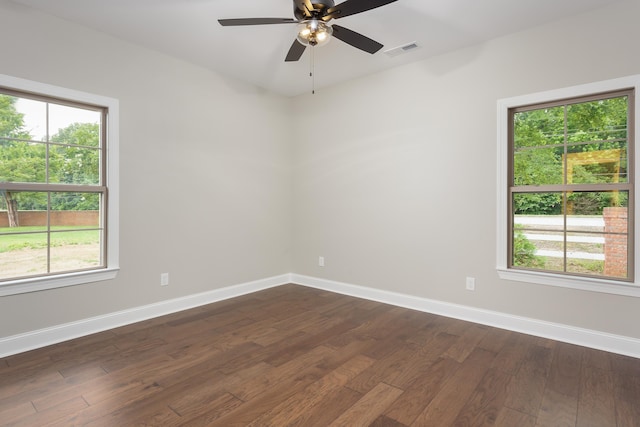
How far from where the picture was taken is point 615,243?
112 inches

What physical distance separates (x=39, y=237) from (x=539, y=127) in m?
4.67

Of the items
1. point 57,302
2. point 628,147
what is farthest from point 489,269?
point 57,302

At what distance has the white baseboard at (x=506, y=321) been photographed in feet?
8.96

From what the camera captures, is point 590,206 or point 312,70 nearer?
point 590,206

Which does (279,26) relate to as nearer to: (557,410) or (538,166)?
(538,166)

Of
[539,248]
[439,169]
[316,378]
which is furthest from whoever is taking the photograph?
[439,169]

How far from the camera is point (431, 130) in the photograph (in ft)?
12.2

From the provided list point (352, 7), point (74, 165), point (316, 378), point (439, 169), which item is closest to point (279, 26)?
point (352, 7)

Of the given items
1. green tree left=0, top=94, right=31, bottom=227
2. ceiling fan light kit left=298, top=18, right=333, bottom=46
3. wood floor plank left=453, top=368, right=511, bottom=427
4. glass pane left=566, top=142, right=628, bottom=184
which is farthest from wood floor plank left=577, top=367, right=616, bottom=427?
green tree left=0, top=94, right=31, bottom=227

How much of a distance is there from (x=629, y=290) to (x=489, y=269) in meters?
1.04

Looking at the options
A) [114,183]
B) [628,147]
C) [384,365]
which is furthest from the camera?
[114,183]

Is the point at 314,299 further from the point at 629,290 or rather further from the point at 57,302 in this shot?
the point at 629,290

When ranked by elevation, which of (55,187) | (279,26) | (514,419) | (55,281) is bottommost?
(514,419)

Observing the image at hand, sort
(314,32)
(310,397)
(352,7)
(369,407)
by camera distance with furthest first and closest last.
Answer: (314,32)
(352,7)
(310,397)
(369,407)
